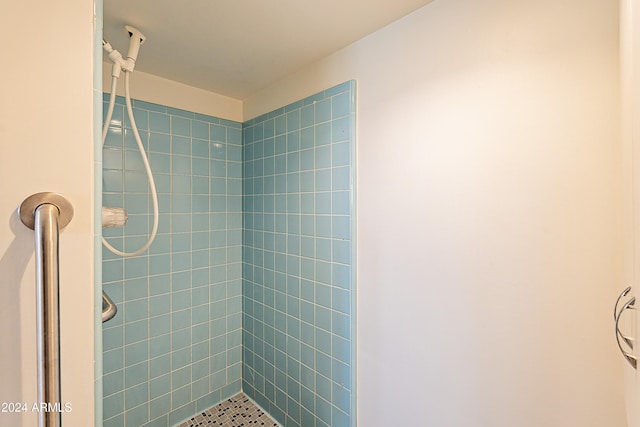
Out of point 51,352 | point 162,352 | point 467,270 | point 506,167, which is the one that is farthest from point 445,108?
point 162,352

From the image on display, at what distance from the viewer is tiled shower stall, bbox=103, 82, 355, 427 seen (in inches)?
54.3

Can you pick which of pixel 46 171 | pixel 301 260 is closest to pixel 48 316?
pixel 46 171

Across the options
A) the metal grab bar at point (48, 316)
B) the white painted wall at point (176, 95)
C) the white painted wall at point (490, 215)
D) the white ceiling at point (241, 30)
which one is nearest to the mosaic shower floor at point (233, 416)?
the white painted wall at point (490, 215)

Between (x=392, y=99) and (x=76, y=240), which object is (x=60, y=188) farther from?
(x=392, y=99)

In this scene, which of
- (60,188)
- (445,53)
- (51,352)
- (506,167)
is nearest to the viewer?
(51,352)

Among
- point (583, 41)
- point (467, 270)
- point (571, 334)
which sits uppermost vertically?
point (583, 41)

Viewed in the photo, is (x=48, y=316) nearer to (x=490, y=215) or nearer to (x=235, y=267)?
(x=490, y=215)

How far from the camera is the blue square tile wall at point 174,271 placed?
150 centimetres

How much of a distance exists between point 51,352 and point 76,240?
212mm

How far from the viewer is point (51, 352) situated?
0.38m

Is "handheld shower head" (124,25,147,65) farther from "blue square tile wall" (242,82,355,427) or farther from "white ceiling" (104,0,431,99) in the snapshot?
"blue square tile wall" (242,82,355,427)

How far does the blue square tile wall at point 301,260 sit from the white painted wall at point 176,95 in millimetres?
185

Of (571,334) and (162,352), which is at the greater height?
(571,334)

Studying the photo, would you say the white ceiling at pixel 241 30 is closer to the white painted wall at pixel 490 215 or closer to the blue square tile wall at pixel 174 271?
the white painted wall at pixel 490 215
